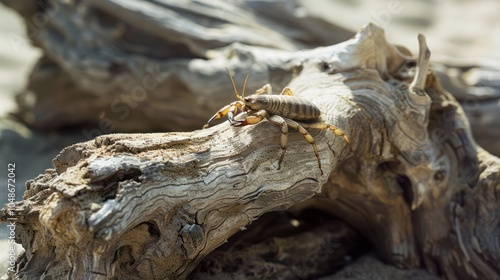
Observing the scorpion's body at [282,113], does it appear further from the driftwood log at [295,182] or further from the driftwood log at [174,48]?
the driftwood log at [174,48]

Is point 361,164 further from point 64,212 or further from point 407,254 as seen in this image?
point 64,212

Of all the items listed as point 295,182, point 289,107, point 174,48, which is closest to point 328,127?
point 289,107

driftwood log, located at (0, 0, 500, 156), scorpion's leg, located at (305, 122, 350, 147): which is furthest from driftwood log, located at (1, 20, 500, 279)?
driftwood log, located at (0, 0, 500, 156)

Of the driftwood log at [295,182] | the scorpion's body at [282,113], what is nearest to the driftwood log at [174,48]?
the driftwood log at [295,182]

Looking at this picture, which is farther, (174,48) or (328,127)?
(174,48)

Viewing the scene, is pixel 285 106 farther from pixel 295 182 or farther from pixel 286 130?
pixel 295 182

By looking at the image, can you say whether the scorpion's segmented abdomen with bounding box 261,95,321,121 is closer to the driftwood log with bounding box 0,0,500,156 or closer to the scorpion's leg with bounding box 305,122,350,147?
the scorpion's leg with bounding box 305,122,350,147

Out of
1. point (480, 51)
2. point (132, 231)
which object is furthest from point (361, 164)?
point (480, 51)
